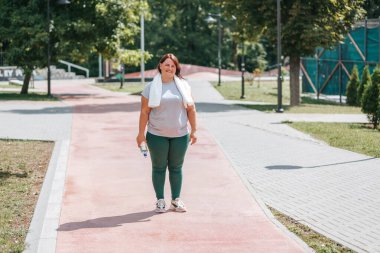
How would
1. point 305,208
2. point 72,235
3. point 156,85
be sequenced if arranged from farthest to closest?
point 305,208
point 156,85
point 72,235

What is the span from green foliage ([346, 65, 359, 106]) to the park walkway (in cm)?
1869

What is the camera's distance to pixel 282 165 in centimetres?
1284

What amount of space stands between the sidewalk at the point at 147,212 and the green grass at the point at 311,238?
14 cm

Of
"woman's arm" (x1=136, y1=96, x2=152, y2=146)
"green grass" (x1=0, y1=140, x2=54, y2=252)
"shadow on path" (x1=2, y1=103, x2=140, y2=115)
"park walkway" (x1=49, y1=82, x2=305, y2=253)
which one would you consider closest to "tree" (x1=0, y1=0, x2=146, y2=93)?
"shadow on path" (x1=2, y1=103, x2=140, y2=115)

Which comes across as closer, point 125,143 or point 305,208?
point 305,208

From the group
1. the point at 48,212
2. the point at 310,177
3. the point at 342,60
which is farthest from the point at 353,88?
the point at 48,212

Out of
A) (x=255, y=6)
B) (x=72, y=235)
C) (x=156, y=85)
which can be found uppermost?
(x=255, y=6)

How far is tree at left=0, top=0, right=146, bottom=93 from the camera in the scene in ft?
103

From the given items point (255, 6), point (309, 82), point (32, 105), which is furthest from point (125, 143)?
point (309, 82)

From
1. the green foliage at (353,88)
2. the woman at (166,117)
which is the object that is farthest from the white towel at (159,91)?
the green foliage at (353,88)

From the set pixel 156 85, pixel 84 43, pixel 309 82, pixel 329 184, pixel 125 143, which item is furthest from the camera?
pixel 309 82

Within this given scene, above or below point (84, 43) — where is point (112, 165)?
below

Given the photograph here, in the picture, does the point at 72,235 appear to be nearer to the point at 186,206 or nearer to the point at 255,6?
the point at 186,206

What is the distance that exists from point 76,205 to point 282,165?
4602mm
